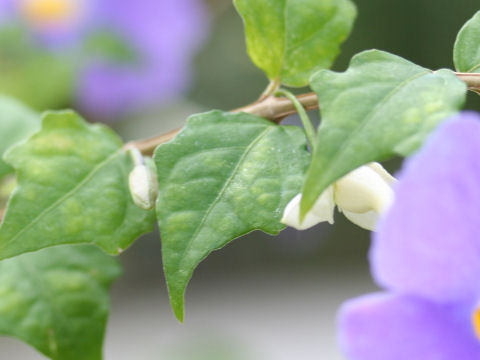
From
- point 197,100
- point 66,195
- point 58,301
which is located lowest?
point 197,100

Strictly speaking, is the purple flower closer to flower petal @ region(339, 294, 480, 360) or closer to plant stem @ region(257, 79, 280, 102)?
flower petal @ region(339, 294, 480, 360)

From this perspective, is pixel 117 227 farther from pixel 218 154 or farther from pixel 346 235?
pixel 346 235

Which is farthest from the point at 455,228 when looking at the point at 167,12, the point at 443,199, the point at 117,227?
the point at 167,12

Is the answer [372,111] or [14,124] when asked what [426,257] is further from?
[14,124]

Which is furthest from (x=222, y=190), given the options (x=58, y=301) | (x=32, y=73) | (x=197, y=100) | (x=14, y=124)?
(x=197, y=100)

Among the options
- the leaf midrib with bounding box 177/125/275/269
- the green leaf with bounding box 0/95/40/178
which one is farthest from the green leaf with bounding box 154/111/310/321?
the green leaf with bounding box 0/95/40/178

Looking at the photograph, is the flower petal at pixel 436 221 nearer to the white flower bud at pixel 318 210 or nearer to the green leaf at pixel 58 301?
the white flower bud at pixel 318 210
